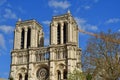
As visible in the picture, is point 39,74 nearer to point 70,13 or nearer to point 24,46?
point 24,46

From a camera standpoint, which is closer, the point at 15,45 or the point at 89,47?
the point at 89,47

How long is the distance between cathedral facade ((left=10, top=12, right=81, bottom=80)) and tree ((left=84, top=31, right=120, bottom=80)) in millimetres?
30759

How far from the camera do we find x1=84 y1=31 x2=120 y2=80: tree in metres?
39.6

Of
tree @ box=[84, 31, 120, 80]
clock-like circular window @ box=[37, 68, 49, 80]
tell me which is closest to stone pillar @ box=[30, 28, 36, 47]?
clock-like circular window @ box=[37, 68, 49, 80]

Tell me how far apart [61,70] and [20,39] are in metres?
13.0

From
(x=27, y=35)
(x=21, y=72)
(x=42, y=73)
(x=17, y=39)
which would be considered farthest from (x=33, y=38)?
(x=42, y=73)

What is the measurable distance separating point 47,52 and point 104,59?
38.4 metres

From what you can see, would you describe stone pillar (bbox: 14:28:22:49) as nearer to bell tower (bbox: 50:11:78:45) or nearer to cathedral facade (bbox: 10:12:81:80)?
cathedral facade (bbox: 10:12:81:80)

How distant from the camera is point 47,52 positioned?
7856 centimetres

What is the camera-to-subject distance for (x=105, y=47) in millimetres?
41656

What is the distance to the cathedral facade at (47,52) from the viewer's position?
75.8 m

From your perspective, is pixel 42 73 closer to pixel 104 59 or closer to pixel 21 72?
pixel 21 72

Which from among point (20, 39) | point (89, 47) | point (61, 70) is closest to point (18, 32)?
point (20, 39)

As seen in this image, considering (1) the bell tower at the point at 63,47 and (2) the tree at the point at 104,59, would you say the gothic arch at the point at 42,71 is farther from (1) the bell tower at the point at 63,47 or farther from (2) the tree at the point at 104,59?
(2) the tree at the point at 104,59
